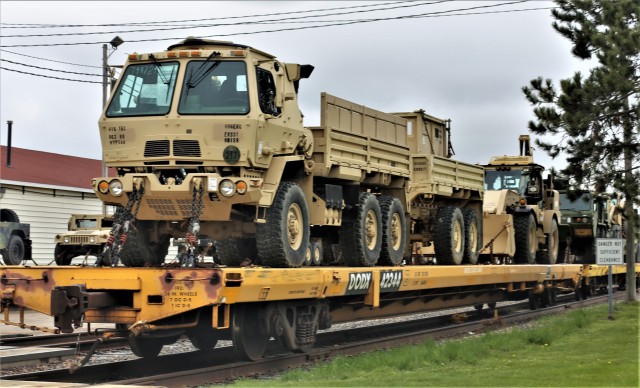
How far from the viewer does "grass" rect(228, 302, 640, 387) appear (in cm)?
1127

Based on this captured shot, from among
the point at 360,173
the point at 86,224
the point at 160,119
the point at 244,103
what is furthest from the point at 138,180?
the point at 86,224

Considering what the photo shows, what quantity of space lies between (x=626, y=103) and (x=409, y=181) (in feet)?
14.5

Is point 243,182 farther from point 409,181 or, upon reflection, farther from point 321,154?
point 409,181

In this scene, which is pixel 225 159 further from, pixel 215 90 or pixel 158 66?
pixel 158 66

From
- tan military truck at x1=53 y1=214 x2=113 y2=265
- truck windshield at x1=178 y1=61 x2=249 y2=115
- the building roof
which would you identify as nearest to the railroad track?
truck windshield at x1=178 y1=61 x2=249 y2=115

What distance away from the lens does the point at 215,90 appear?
12.6 metres

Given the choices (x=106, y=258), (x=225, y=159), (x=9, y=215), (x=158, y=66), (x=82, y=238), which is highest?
(x=158, y=66)

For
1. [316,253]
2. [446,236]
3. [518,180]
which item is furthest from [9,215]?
[446,236]

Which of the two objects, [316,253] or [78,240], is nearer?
[316,253]

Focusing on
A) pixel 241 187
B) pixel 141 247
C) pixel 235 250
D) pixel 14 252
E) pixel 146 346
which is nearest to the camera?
pixel 241 187

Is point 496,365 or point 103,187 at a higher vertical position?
point 103,187

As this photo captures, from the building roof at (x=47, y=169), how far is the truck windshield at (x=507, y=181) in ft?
49.5

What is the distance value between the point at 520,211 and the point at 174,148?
42.9 ft

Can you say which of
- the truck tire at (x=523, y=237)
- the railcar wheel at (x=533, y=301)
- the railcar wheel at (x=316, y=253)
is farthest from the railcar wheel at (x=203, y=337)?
the railcar wheel at (x=533, y=301)
